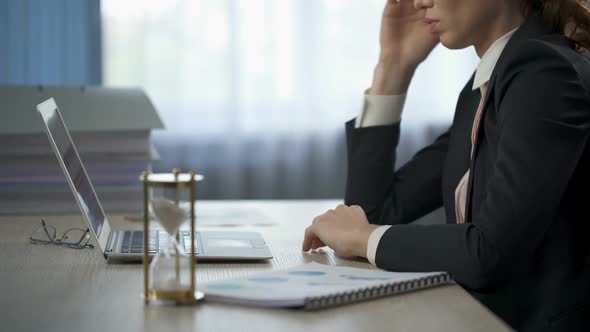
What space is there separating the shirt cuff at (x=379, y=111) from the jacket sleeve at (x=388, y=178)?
0.6 inches

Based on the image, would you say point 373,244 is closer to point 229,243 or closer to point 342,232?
point 342,232

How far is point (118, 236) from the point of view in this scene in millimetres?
1415

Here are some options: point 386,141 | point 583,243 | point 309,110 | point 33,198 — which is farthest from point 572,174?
point 309,110

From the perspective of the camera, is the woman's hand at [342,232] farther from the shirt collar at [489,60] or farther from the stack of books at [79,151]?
the stack of books at [79,151]

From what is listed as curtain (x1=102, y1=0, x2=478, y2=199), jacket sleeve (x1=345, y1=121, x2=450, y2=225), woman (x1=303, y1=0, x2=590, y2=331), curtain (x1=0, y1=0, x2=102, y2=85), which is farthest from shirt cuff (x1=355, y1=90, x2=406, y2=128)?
curtain (x1=0, y1=0, x2=102, y2=85)

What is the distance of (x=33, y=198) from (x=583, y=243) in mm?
1091

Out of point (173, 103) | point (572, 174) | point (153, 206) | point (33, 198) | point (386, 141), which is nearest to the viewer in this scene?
point (153, 206)

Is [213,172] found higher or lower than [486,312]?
lower

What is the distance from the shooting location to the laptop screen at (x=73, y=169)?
1.22 metres

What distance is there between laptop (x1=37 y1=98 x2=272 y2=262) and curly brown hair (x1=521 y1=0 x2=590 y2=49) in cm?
56

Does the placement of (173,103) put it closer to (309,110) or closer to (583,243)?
(309,110)

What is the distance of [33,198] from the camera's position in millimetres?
1835

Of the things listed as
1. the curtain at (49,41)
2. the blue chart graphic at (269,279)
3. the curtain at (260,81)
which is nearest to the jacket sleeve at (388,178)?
the blue chart graphic at (269,279)

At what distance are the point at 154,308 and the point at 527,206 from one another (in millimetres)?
498
